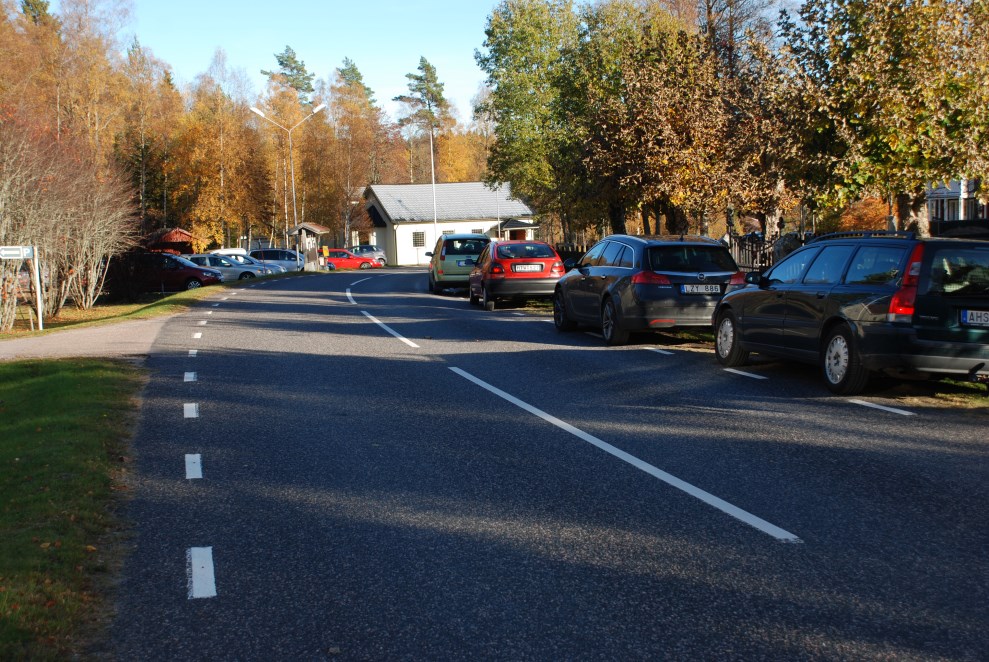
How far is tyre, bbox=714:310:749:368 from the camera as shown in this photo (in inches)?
499

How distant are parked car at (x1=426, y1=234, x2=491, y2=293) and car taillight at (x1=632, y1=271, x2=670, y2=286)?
15436 millimetres

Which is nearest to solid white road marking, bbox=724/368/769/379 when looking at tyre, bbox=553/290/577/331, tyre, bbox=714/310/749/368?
tyre, bbox=714/310/749/368

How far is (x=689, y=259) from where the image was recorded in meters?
15.1

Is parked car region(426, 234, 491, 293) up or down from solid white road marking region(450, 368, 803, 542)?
up

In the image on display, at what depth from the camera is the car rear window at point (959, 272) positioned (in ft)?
31.7

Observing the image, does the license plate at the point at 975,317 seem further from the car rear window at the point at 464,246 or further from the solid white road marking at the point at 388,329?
→ the car rear window at the point at 464,246

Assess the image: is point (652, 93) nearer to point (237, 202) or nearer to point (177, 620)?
point (177, 620)

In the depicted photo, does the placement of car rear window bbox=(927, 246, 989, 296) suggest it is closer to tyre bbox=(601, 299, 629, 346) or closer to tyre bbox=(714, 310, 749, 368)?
tyre bbox=(714, 310, 749, 368)

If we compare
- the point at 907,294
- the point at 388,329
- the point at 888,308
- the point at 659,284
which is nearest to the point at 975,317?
the point at 907,294

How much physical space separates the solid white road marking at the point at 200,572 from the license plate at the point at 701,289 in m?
10.4

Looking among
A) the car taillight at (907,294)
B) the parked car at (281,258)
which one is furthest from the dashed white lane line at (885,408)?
the parked car at (281,258)

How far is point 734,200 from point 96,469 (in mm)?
16294

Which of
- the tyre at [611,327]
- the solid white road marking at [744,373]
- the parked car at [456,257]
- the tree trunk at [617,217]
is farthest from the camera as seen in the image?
the tree trunk at [617,217]

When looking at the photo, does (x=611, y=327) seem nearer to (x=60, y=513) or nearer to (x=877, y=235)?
(x=877, y=235)
